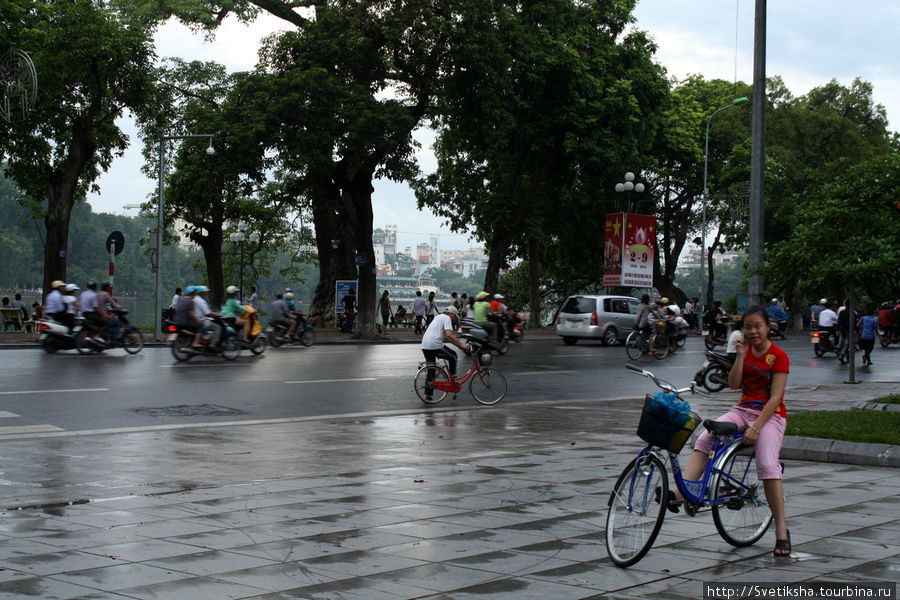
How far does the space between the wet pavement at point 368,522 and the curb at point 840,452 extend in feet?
0.28

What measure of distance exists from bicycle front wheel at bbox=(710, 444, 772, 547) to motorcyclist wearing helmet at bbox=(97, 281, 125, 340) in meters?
19.4

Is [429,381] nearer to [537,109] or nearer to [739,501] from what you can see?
[739,501]

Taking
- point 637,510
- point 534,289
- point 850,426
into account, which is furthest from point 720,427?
point 534,289

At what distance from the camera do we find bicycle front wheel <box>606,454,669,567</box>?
5578mm

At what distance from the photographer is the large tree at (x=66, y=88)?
29.5 metres

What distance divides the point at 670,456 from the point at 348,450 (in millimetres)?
5458

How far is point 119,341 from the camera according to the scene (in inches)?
924

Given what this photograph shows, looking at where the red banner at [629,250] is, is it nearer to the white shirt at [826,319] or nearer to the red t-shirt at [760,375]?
the white shirt at [826,319]

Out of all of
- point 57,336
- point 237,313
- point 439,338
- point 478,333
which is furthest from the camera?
point 237,313

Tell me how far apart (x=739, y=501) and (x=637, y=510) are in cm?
81

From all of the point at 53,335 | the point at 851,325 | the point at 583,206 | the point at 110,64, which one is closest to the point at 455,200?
the point at 583,206

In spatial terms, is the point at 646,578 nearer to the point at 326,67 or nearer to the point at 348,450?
the point at 348,450

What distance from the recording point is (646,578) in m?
5.38

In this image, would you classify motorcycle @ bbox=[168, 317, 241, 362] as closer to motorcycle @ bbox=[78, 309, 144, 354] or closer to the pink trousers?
motorcycle @ bbox=[78, 309, 144, 354]
